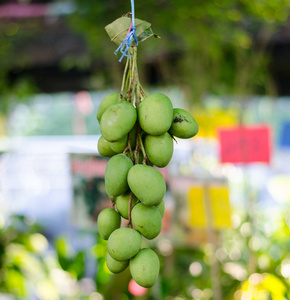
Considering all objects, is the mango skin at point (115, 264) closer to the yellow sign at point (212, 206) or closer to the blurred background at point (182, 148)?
the blurred background at point (182, 148)

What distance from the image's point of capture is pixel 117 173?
1.45ft

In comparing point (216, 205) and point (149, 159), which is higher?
point (149, 159)

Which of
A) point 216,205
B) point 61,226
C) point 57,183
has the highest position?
point 216,205

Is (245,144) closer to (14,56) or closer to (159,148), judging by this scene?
(159,148)

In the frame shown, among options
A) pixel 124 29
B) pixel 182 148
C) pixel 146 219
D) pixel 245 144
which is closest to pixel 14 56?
pixel 182 148

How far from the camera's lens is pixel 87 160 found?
152 cm

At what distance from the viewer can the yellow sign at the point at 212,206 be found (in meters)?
1.31

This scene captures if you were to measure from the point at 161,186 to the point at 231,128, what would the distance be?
3.27ft

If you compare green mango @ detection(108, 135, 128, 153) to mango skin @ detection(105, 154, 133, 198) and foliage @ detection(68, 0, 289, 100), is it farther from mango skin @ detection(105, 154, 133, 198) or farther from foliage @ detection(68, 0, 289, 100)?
foliage @ detection(68, 0, 289, 100)

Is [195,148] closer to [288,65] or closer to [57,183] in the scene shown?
[288,65]

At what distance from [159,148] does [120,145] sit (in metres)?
0.05

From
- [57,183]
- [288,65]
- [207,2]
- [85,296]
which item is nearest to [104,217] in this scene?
[207,2]

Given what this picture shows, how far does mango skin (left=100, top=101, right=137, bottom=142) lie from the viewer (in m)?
0.42

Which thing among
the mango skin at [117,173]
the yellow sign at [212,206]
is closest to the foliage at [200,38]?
the yellow sign at [212,206]
